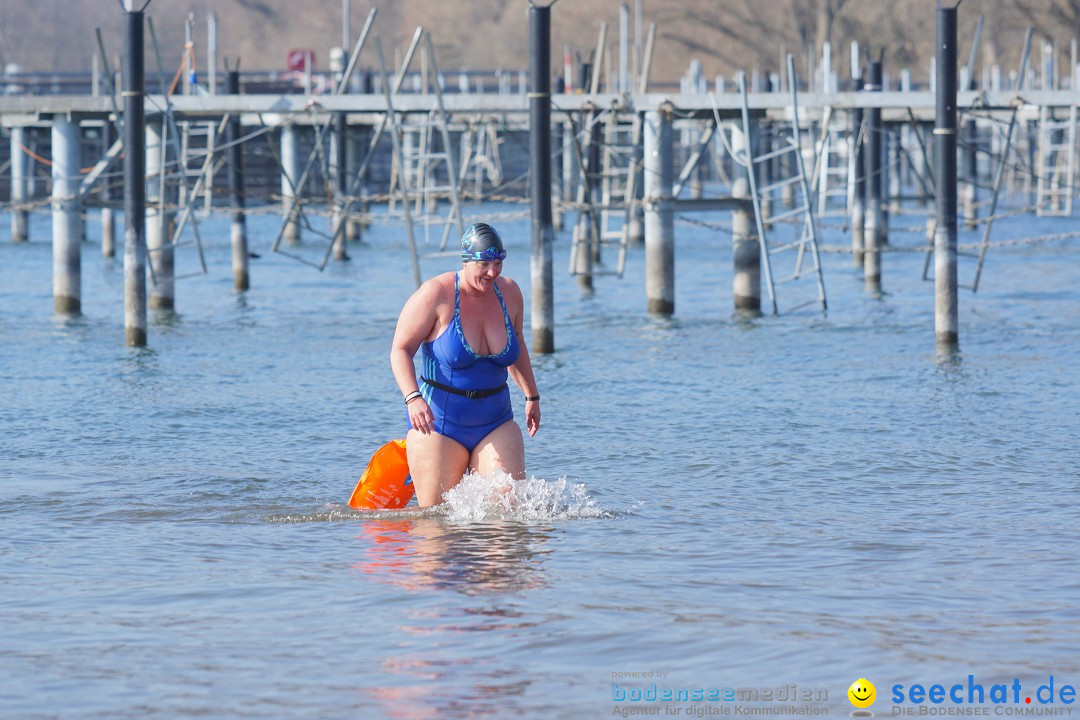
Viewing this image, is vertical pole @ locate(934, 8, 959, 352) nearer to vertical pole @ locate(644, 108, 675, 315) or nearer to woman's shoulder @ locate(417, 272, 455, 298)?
vertical pole @ locate(644, 108, 675, 315)

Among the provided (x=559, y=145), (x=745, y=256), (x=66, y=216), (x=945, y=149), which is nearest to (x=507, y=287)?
(x=945, y=149)

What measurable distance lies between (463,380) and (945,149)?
360 inches

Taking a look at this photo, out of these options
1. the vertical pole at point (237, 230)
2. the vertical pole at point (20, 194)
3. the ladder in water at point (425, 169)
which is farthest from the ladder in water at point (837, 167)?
the vertical pole at point (20, 194)

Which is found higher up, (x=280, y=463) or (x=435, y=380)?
(x=435, y=380)

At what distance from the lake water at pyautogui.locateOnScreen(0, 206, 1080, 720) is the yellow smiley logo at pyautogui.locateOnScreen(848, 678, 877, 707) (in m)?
0.07

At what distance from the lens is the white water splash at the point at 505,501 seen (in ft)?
27.5

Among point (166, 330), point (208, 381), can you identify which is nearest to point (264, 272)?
point (166, 330)

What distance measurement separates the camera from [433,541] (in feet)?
27.4

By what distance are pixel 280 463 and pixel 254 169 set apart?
41.8m

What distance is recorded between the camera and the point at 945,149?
1609cm

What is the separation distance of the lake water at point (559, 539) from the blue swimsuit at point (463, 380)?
0.44 metres

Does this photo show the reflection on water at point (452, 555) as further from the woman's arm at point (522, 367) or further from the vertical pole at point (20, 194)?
the vertical pole at point (20, 194)

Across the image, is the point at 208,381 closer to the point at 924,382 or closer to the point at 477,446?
the point at 924,382

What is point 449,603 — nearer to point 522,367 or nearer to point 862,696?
point 522,367
